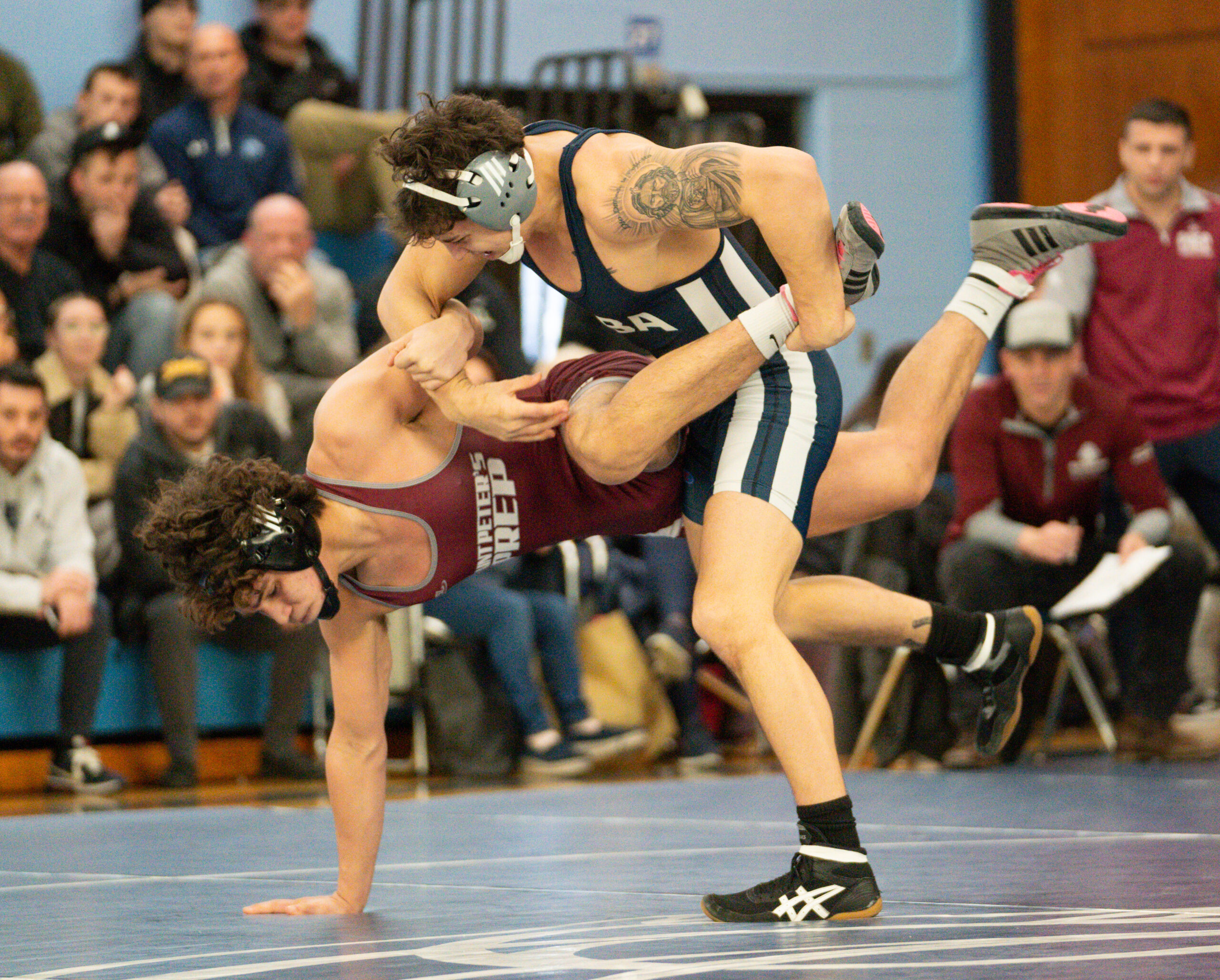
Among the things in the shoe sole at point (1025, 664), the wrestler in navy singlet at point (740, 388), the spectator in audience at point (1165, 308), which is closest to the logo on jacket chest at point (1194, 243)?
the spectator in audience at point (1165, 308)

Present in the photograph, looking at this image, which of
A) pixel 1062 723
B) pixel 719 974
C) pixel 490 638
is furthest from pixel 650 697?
pixel 719 974

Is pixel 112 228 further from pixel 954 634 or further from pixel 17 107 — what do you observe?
pixel 954 634

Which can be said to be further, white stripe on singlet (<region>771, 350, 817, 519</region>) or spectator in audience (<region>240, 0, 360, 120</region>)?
spectator in audience (<region>240, 0, 360, 120</region>)

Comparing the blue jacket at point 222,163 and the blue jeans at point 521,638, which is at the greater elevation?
the blue jacket at point 222,163

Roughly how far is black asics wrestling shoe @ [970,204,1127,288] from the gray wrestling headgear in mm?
1096

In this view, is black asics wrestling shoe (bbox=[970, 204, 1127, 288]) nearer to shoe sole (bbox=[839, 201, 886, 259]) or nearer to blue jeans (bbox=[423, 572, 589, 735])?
shoe sole (bbox=[839, 201, 886, 259])

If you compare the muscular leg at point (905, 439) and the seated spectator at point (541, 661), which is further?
the seated spectator at point (541, 661)

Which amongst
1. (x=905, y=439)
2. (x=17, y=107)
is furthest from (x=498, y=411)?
(x=17, y=107)

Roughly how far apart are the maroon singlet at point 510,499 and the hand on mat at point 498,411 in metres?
0.19

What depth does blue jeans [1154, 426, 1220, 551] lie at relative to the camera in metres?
5.86

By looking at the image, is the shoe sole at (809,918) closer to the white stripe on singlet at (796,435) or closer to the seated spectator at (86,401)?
the white stripe on singlet at (796,435)

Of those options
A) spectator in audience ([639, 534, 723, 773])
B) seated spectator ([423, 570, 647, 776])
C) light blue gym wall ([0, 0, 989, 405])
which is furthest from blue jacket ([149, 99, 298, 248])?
light blue gym wall ([0, 0, 989, 405])

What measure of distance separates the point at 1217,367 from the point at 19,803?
13.2 feet

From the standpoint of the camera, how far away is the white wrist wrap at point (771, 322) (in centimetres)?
280
